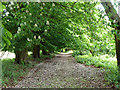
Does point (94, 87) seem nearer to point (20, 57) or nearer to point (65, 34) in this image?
point (65, 34)

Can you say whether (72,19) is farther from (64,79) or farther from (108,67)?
(108,67)

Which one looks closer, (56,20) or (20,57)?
(56,20)

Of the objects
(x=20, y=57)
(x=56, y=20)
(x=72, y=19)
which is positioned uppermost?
(x=56, y=20)

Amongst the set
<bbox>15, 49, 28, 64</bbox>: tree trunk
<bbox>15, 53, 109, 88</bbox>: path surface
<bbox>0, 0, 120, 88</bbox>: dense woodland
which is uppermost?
<bbox>0, 0, 120, 88</bbox>: dense woodland

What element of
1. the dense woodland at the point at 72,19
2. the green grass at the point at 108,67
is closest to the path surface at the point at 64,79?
the green grass at the point at 108,67

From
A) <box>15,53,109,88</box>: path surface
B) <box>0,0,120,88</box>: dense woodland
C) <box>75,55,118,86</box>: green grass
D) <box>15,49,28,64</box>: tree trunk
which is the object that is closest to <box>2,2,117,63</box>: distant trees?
<box>0,0,120,88</box>: dense woodland

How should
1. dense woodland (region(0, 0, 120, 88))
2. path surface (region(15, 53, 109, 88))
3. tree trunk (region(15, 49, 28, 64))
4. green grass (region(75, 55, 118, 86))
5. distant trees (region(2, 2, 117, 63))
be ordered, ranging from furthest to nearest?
tree trunk (region(15, 49, 28, 64)), distant trees (region(2, 2, 117, 63)), path surface (region(15, 53, 109, 88)), green grass (region(75, 55, 118, 86)), dense woodland (region(0, 0, 120, 88))

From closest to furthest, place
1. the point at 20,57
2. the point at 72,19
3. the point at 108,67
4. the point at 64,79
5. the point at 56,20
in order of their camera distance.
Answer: the point at 64,79, the point at 72,19, the point at 108,67, the point at 56,20, the point at 20,57

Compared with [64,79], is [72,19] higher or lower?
higher

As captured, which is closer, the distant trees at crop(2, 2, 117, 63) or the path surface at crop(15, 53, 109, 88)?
the path surface at crop(15, 53, 109, 88)

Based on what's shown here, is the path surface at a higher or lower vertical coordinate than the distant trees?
lower

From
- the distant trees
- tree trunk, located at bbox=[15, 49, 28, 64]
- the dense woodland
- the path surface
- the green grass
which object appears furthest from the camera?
tree trunk, located at bbox=[15, 49, 28, 64]

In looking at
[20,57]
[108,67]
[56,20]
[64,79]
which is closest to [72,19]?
[56,20]

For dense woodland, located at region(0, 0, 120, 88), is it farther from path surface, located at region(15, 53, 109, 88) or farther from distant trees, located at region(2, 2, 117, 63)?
path surface, located at region(15, 53, 109, 88)
